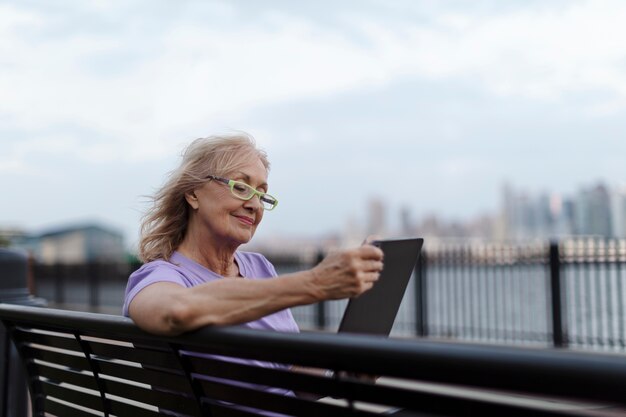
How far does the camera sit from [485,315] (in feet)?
36.3

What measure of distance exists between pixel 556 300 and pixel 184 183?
25.5ft

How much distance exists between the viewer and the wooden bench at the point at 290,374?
1132 millimetres

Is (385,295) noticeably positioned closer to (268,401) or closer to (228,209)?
(268,401)

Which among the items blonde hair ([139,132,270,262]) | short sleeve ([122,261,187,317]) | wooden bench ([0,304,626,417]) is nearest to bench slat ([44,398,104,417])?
wooden bench ([0,304,626,417])

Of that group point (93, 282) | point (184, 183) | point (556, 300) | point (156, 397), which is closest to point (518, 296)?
point (556, 300)

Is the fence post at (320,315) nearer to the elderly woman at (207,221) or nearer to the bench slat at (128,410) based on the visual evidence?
the elderly woman at (207,221)

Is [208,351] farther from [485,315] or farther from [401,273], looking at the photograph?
[485,315]

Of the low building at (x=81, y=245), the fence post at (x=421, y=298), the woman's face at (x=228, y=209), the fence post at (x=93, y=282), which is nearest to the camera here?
the woman's face at (x=228, y=209)

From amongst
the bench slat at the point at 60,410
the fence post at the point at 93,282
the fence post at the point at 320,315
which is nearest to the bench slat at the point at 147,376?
the bench slat at the point at 60,410

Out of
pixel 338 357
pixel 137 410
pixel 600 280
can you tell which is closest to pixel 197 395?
pixel 137 410

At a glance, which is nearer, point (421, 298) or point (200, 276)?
point (200, 276)

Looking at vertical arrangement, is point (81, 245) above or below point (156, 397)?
above

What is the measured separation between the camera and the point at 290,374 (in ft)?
5.15

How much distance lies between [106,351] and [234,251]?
71 centimetres
